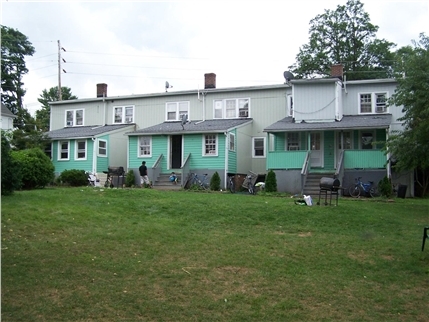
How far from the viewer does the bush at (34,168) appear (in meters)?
19.5

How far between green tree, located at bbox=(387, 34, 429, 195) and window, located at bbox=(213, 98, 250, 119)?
1174 centimetres

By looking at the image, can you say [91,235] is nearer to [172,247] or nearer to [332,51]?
[172,247]

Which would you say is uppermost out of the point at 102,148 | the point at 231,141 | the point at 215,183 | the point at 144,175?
the point at 231,141

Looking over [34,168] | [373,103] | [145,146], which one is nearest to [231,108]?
[145,146]

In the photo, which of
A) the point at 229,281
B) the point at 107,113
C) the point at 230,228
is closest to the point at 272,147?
the point at 107,113

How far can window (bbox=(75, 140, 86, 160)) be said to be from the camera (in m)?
29.5

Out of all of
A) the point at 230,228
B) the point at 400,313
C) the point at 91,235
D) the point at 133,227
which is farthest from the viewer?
the point at 230,228

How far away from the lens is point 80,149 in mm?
29703

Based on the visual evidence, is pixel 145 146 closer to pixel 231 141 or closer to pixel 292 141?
pixel 231 141

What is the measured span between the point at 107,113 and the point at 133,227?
22910mm

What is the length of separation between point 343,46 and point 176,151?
21.8m

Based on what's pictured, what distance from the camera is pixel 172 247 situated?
9.62m

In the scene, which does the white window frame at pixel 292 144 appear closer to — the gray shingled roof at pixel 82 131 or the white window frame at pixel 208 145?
the white window frame at pixel 208 145

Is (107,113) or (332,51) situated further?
(332,51)
